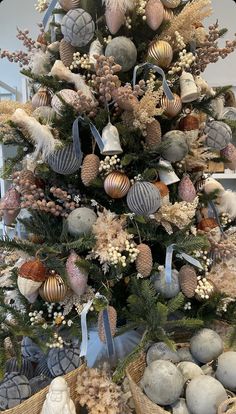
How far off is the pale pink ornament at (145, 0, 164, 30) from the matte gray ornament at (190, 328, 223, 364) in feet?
2.29

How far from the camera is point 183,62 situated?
3.12ft

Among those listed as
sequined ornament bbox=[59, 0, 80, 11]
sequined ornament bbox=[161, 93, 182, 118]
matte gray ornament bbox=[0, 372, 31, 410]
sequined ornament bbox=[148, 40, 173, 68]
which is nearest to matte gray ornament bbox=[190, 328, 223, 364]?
matte gray ornament bbox=[0, 372, 31, 410]

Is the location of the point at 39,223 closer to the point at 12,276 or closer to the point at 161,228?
the point at 12,276

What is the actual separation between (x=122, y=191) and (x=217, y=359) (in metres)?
0.40

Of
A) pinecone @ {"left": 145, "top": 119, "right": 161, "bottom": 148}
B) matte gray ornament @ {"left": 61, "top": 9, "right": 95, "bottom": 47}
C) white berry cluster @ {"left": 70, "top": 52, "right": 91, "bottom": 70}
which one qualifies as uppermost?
matte gray ornament @ {"left": 61, "top": 9, "right": 95, "bottom": 47}

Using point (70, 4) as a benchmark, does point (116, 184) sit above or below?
below

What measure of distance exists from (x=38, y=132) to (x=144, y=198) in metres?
0.25

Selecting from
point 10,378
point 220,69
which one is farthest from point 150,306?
point 220,69

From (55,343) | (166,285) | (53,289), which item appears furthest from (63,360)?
(166,285)

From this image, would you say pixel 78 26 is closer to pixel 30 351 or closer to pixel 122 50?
pixel 122 50

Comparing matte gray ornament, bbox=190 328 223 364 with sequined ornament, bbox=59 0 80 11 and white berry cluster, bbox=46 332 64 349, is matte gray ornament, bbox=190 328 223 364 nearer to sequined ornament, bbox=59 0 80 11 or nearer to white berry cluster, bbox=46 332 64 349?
Answer: white berry cluster, bbox=46 332 64 349

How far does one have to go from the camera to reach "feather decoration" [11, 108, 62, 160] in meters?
0.83

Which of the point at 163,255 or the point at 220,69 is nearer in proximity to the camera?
the point at 163,255

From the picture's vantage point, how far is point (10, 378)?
0.83m
